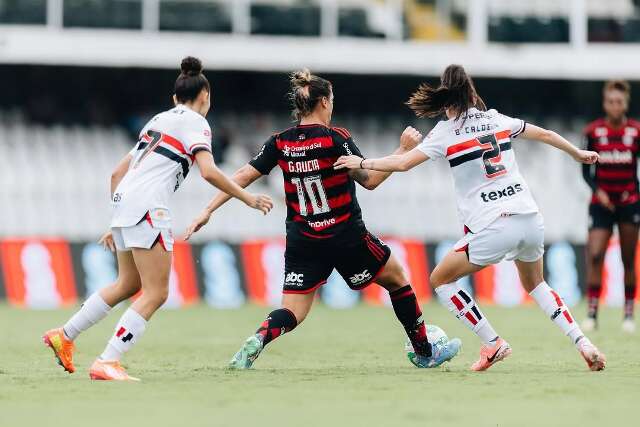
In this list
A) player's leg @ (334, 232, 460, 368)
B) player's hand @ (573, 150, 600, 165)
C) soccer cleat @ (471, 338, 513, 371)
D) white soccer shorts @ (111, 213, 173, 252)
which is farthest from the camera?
player's hand @ (573, 150, 600, 165)

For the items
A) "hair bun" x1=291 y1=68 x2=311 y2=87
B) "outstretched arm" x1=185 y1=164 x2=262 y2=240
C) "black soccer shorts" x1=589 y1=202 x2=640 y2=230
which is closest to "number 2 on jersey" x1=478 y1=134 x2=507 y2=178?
"hair bun" x1=291 y1=68 x2=311 y2=87

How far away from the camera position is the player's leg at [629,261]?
581 inches

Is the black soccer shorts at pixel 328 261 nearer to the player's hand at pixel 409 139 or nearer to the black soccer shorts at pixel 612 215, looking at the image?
the player's hand at pixel 409 139

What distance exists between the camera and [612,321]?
1670cm

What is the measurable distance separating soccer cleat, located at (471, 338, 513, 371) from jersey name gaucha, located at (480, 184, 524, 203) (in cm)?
99

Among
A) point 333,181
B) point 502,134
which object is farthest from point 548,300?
point 333,181

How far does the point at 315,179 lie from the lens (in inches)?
381

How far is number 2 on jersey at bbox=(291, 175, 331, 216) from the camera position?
31.8ft

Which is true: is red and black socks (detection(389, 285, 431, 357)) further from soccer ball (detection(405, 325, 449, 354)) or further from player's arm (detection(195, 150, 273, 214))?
player's arm (detection(195, 150, 273, 214))

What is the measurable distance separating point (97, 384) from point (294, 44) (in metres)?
17.8

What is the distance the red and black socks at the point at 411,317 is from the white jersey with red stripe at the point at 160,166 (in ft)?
6.14

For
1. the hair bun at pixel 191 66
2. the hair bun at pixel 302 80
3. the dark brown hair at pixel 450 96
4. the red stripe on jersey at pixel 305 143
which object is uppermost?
the hair bun at pixel 191 66

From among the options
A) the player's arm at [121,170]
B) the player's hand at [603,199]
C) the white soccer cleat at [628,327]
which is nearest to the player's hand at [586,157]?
the player's arm at [121,170]

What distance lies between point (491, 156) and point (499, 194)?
0.88 ft
